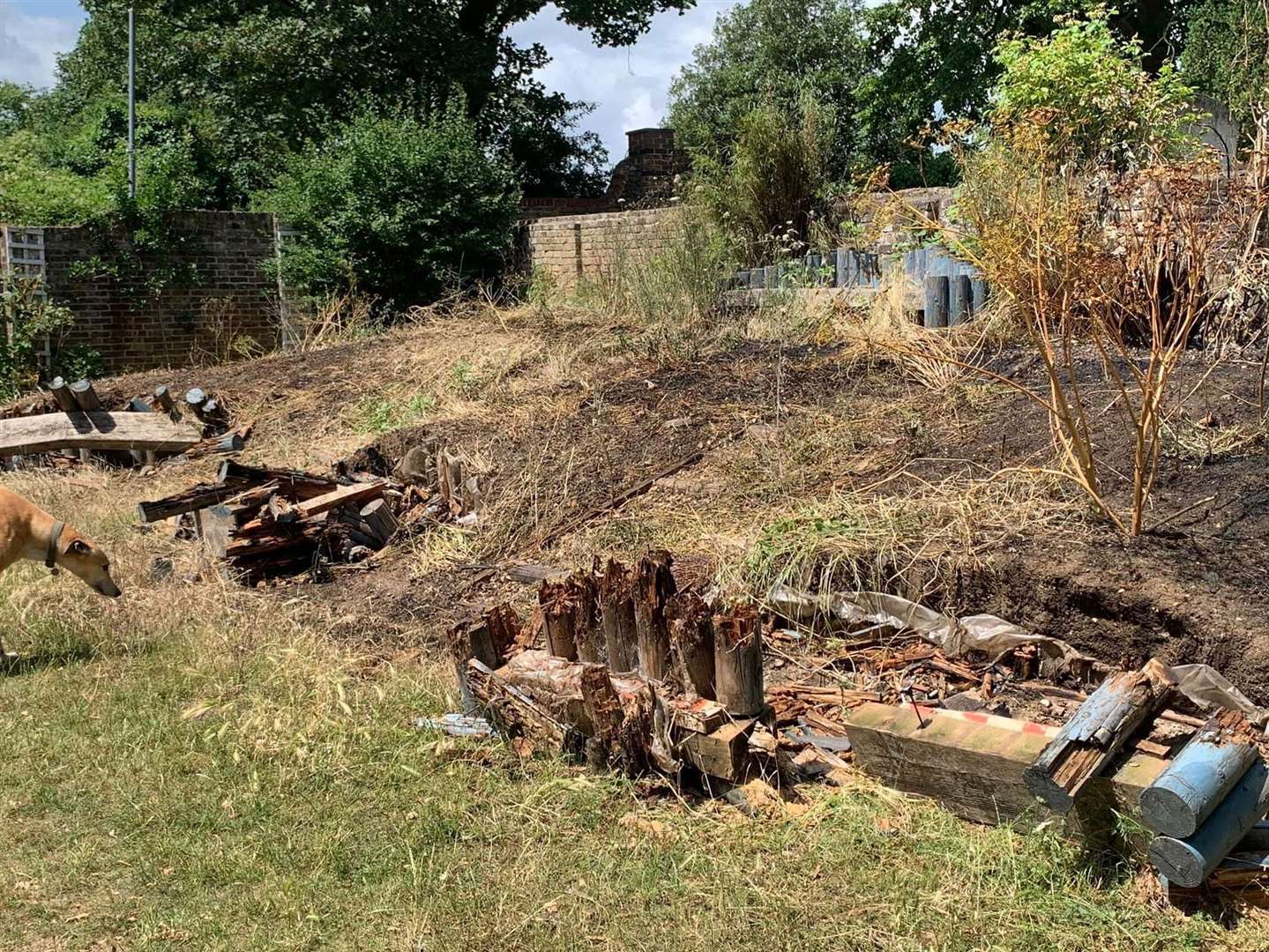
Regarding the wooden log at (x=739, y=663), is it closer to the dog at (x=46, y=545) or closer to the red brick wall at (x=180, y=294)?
the dog at (x=46, y=545)

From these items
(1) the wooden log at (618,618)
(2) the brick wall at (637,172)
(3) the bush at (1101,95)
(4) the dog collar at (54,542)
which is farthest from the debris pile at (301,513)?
(2) the brick wall at (637,172)

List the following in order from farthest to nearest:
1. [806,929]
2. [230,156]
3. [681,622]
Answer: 1. [230,156]
2. [681,622]
3. [806,929]

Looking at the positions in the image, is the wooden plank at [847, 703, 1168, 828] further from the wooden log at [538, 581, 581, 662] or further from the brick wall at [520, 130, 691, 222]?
the brick wall at [520, 130, 691, 222]

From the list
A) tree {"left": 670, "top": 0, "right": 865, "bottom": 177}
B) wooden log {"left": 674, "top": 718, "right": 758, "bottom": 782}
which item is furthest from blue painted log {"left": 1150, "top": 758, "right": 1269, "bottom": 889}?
tree {"left": 670, "top": 0, "right": 865, "bottom": 177}

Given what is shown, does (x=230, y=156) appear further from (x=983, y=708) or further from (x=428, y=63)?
(x=983, y=708)

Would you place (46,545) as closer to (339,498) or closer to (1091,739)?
(339,498)

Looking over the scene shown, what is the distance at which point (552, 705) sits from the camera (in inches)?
155

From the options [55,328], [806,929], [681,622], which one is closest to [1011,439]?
[681,622]

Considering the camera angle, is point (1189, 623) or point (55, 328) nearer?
point (1189, 623)

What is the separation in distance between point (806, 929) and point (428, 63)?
2097 centimetres

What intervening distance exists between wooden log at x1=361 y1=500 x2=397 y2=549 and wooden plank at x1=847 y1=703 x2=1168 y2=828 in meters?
4.30

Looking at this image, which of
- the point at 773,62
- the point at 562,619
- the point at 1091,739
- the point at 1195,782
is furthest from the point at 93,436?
the point at 773,62

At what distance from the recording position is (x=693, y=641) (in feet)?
12.6

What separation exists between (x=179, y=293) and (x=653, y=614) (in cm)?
1290
